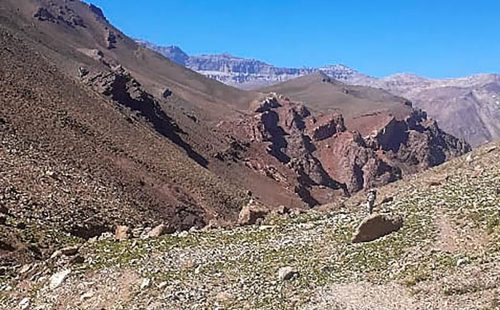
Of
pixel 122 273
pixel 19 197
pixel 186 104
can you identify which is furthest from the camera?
pixel 186 104

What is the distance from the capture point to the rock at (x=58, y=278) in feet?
87.0

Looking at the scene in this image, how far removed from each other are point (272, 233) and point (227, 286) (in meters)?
5.56

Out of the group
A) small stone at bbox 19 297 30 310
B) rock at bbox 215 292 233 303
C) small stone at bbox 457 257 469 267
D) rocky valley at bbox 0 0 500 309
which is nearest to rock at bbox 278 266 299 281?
rocky valley at bbox 0 0 500 309

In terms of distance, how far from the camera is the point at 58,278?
2695 centimetres

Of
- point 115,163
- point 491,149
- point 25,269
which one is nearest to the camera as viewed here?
point 25,269

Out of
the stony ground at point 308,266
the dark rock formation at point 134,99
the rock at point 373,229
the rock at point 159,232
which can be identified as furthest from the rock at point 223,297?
the dark rock formation at point 134,99

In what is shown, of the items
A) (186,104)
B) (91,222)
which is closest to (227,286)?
(91,222)

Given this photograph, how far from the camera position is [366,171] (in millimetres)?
165250

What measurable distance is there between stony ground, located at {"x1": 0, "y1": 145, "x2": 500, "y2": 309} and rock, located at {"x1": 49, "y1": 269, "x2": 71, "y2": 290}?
56mm

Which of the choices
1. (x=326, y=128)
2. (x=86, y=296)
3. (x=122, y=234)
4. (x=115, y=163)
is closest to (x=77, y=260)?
(x=86, y=296)

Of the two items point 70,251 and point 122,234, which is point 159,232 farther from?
point 70,251

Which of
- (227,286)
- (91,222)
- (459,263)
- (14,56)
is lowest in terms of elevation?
(91,222)

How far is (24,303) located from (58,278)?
1.61 metres

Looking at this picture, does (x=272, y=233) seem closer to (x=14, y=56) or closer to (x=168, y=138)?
(x=14, y=56)
